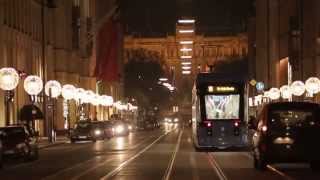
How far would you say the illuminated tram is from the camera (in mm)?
43156

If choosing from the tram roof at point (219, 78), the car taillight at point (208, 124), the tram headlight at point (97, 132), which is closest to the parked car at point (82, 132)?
the tram headlight at point (97, 132)

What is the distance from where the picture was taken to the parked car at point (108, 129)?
254 ft

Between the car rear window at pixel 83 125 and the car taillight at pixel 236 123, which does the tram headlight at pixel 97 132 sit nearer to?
the car rear window at pixel 83 125

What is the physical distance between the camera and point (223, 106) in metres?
43.5

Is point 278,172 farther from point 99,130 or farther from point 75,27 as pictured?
point 75,27

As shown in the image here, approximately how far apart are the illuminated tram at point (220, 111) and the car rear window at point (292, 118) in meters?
14.8

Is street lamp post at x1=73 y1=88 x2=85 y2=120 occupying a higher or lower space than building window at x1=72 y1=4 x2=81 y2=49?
lower

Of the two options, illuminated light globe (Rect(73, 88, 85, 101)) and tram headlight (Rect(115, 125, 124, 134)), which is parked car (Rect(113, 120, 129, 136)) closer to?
tram headlight (Rect(115, 125, 124, 134))

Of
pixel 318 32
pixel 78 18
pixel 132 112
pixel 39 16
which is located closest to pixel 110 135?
pixel 39 16

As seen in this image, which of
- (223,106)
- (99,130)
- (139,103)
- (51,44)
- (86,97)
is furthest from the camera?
(139,103)

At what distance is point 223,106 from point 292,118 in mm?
15461

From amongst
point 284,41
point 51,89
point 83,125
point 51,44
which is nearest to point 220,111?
point 51,89

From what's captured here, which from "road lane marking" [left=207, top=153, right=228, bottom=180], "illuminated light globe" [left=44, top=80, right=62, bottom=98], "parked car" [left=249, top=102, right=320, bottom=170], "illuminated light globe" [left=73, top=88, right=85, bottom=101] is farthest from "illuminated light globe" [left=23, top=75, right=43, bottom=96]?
"parked car" [left=249, top=102, right=320, bottom=170]

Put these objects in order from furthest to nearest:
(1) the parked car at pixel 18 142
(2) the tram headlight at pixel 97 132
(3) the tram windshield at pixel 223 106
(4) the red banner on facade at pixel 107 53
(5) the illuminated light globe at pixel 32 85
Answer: (4) the red banner on facade at pixel 107 53, (2) the tram headlight at pixel 97 132, (5) the illuminated light globe at pixel 32 85, (3) the tram windshield at pixel 223 106, (1) the parked car at pixel 18 142
